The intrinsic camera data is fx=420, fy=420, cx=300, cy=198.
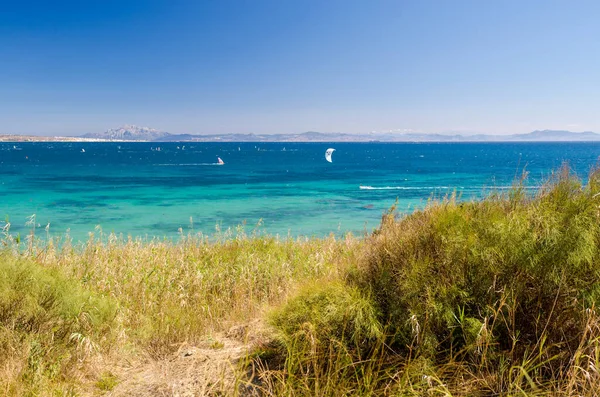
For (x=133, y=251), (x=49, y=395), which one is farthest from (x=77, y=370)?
(x=133, y=251)

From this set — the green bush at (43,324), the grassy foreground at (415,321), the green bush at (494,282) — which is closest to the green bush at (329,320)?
the grassy foreground at (415,321)

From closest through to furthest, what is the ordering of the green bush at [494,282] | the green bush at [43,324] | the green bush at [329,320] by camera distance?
1. the green bush at [494,282]
2. the green bush at [329,320]
3. the green bush at [43,324]

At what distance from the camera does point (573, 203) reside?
173 inches

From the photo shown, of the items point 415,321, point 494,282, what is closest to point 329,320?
point 415,321

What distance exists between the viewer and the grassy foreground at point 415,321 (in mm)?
3355

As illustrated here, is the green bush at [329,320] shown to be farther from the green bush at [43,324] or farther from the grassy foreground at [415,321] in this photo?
the green bush at [43,324]

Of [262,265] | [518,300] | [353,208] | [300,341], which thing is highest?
[518,300]

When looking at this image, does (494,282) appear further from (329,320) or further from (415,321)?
(329,320)

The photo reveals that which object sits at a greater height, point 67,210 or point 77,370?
point 77,370

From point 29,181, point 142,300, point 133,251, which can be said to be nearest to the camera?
point 142,300

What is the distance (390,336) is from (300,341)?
2.65 ft

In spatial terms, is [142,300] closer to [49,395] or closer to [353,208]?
[49,395]

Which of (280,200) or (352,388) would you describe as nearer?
(352,388)

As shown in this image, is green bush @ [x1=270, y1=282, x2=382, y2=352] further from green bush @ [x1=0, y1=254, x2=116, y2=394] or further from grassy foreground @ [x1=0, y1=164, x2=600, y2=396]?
green bush @ [x1=0, y1=254, x2=116, y2=394]
